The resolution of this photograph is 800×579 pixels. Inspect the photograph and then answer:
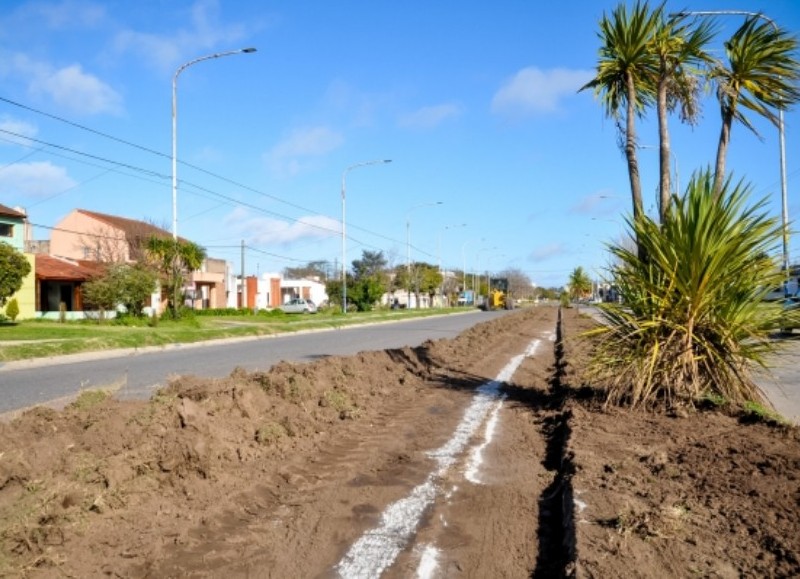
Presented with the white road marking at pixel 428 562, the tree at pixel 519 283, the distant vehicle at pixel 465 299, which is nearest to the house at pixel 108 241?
the white road marking at pixel 428 562

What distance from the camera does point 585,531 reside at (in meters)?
4.58

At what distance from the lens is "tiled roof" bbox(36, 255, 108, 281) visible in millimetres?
41125

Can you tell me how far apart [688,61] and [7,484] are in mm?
10087

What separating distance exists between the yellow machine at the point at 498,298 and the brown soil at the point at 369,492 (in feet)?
234

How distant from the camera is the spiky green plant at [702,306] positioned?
823 centimetres

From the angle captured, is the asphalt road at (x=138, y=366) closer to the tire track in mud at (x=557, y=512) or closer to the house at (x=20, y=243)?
the tire track in mud at (x=557, y=512)

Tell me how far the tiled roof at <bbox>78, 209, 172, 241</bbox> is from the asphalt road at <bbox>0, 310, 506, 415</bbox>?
3030 centimetres

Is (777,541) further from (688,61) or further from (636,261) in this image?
(688,61)

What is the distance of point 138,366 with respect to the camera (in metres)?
16.3

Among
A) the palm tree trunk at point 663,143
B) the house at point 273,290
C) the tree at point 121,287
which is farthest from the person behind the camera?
the house at point 273,290

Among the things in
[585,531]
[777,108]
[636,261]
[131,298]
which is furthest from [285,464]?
[131,298]

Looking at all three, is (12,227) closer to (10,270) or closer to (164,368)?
(10,270)

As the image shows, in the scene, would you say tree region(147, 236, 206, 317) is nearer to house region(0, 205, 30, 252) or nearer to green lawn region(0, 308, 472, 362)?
green lawn region(0, 308, 472, 362)

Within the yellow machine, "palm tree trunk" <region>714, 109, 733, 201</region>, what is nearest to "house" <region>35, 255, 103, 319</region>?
"palm tree trunk" <region>714, 109, 733, 201</region>
